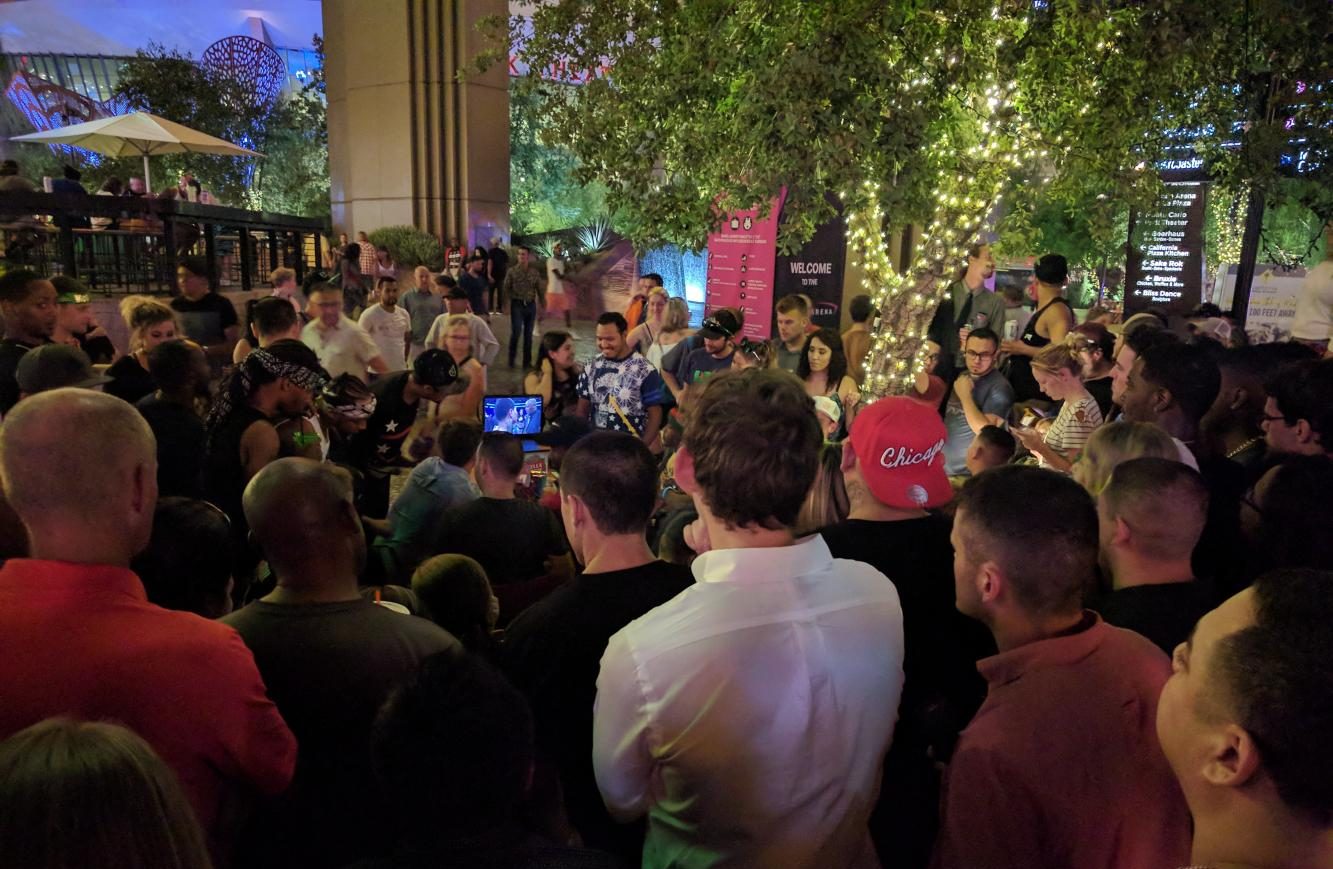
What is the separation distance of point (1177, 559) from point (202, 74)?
33192mm

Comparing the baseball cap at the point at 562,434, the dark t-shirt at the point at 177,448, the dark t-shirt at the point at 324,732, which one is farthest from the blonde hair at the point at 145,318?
the dark t-shirt at the point at 324,732

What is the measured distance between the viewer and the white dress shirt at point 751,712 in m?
1.63

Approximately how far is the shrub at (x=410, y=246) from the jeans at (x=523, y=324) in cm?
373

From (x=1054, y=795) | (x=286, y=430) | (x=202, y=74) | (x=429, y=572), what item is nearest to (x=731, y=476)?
(x=1054, y=795)

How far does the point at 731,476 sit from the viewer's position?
1.79 meters

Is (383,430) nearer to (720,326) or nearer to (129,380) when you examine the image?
(129,380)

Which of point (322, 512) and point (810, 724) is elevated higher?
point (322, 512)

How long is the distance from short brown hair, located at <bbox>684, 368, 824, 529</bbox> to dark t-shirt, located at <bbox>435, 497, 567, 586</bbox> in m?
1.56

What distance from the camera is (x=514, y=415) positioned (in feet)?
17.3

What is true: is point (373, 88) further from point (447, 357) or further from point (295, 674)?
point (295, 674)

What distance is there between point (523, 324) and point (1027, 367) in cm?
851

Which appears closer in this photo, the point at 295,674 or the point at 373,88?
the point at 295,674

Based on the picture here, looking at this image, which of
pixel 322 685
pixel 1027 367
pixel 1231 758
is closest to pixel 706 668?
pixel 1231 758

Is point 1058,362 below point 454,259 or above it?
below
